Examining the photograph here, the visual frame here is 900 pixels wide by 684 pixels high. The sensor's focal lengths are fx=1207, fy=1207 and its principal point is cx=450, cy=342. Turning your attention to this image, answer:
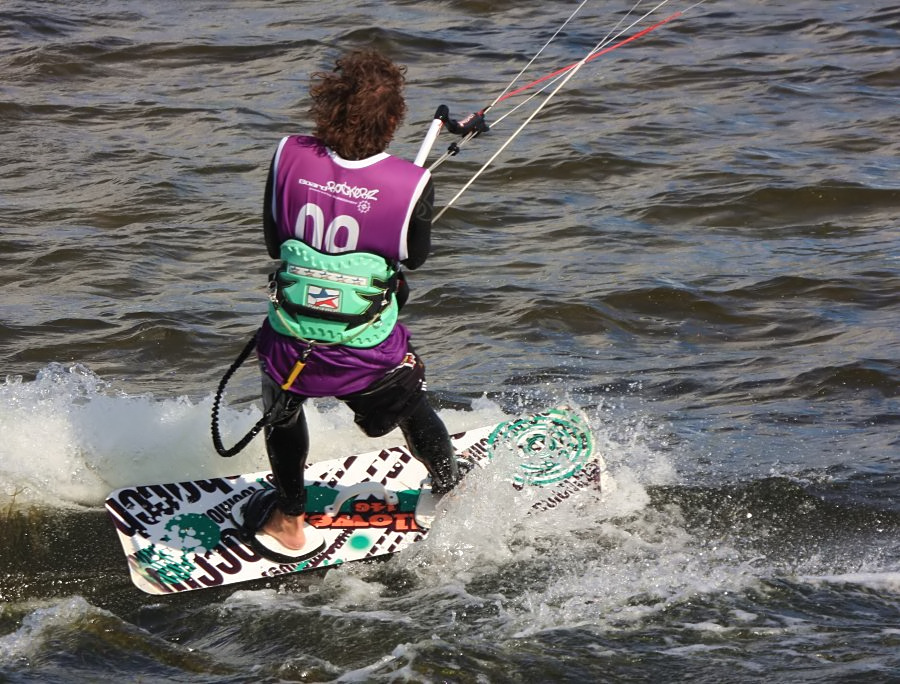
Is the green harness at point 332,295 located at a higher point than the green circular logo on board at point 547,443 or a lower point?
higher

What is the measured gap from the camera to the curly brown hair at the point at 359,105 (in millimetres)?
4160

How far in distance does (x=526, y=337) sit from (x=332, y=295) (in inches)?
168

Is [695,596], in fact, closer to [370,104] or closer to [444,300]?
[370,104]

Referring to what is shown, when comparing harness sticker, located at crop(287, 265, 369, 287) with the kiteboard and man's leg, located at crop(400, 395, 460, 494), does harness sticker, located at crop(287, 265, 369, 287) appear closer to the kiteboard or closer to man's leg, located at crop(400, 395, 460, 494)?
man's leg, located at crop(400, 395, 460, 494)

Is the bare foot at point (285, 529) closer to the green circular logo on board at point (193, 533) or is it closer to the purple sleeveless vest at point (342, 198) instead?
the green circular logo on board at point (193, 533)

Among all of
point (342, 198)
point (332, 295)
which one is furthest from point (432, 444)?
point (342, 198)

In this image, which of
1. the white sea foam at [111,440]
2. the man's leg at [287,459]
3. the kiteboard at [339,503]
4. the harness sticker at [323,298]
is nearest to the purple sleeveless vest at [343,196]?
the harness sticker at [323,298]

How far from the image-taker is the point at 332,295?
4.40 meters

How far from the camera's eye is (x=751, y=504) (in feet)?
19.5

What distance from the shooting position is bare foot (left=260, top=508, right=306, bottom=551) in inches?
205

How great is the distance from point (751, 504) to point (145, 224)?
681 cm

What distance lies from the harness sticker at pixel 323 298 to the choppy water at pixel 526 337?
4.04 feet

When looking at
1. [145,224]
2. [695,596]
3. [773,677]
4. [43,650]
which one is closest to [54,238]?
[145,224]

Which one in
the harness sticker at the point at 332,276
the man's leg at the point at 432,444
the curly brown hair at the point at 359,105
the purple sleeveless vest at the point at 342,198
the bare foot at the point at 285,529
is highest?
the curly brown hair at the point at 359,105
